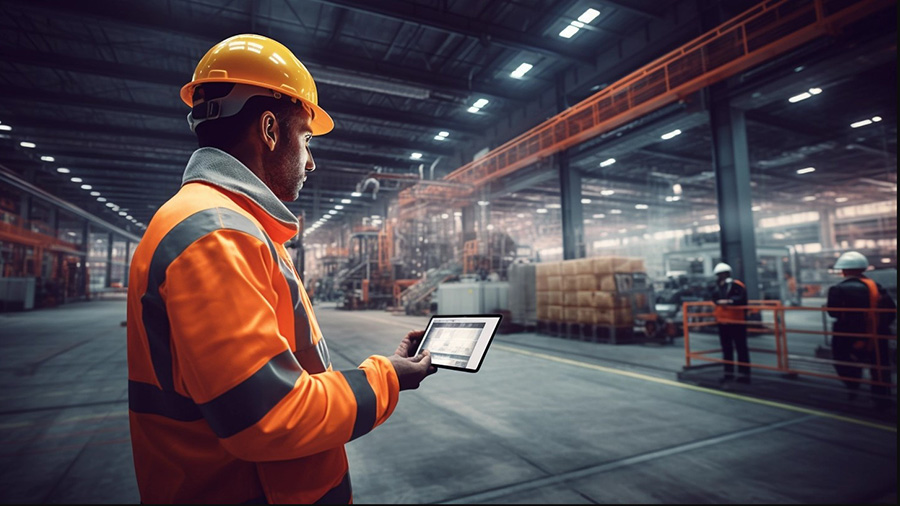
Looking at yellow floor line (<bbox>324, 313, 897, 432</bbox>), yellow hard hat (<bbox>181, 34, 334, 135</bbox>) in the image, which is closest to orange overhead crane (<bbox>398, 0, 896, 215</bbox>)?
yellow floor line (<bbox>324, 313, 897, 432</bbox>)

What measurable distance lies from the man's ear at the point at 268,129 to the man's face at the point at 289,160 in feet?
0.08

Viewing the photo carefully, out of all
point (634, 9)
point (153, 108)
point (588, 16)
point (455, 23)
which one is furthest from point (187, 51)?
point (634, 9)

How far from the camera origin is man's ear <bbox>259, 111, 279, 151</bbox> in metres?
1.16

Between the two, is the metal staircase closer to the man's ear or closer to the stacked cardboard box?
the stacked cardboard box

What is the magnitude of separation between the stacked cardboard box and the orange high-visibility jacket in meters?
9.72

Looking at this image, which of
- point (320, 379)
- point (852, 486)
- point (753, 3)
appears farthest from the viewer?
point (753, 3)

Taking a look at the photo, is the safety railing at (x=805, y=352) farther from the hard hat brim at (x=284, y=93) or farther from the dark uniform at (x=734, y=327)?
the hard hat brim at (x=284, y=93)

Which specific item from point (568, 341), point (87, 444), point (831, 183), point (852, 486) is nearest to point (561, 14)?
point (568, 341)

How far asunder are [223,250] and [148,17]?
1375 centimetres

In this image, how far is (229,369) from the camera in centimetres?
76

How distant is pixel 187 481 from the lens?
928mm

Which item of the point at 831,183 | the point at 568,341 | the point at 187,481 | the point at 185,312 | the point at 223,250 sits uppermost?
the point at 831,183

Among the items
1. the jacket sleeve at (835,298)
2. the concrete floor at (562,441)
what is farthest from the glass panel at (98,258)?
the jacket sleeve at (835,298)

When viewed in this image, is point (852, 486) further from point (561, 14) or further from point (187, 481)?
point (561, 14)
